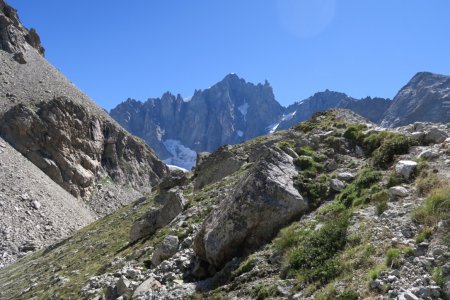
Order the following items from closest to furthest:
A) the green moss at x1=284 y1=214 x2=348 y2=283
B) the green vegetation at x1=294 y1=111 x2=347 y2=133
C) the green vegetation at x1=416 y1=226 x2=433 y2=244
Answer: the green vegetation at x1=416 y1=226 x2=433 y2=244
the green moss at x1=284 y1=214 x2=348 y2=283
the green vegetation at x1=294 y1=111 x2=347 y2=133

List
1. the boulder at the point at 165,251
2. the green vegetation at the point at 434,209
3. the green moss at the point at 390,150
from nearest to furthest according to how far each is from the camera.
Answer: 1. the green vegetation at the point at 434,209
2. the green moss at the point at 390,150
3. the boulder at the point at 165,251

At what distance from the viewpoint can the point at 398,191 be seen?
43.6 ft

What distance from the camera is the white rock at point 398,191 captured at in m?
13.2

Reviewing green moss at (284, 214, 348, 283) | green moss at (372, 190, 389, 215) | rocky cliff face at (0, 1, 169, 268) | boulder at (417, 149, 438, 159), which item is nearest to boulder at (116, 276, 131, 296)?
green moss at (284, 214, 348, 283)

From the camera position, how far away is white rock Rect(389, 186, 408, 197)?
13188 millimetres

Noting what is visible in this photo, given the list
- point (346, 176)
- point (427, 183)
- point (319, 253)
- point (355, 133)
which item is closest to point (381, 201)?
point (427, 183)

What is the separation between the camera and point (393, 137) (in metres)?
17.9

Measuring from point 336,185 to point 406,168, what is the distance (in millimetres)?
3084

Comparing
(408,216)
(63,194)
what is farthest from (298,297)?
(63,194)

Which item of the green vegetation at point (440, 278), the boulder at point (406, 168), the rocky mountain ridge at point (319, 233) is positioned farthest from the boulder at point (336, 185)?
the green vegetation at point (440, 278)

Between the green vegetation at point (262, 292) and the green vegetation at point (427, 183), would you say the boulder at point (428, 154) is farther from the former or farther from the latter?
the green vegetation at point (262, 292)

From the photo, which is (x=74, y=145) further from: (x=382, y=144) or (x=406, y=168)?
(x=406, y=168)

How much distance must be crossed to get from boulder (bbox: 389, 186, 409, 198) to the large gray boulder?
11.0ft

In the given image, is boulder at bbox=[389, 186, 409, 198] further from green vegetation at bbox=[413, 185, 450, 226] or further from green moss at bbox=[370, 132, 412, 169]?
green moss at bbox=[370, 132, 412, 169]
